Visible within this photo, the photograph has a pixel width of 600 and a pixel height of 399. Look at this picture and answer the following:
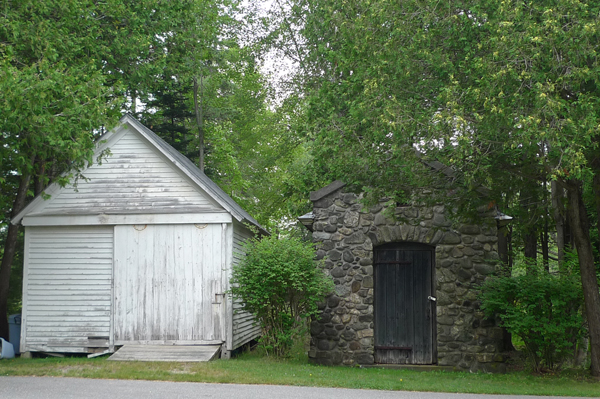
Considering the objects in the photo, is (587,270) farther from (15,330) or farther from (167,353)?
(15,330)

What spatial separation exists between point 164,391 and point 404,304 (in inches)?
226

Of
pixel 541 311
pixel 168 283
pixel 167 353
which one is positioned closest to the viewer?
pixel 541 311

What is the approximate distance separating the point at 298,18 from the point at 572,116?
1348cm

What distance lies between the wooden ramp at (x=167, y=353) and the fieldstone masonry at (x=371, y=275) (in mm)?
2163

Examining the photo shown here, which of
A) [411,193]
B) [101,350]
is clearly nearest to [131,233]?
[101,350]

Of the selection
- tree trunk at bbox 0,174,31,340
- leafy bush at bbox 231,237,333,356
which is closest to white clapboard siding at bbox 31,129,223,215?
leafy bush at bbox 231,237,333,356

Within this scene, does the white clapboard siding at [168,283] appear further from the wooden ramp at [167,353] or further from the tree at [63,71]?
the tree at [63,71]

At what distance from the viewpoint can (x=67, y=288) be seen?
13.2 m

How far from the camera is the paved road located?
8055mm

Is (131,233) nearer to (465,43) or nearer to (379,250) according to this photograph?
(379,250)

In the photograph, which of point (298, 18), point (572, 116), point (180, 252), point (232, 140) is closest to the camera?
point (572, 116)

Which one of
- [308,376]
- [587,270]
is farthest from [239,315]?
[587,270]

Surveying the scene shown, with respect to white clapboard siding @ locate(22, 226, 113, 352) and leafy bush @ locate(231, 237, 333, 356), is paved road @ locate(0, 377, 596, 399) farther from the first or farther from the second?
white clapboard siding @ locate(22, 226, 113, 352)

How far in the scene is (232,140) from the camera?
107 feet
